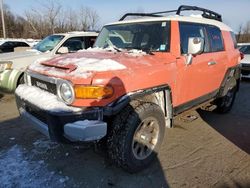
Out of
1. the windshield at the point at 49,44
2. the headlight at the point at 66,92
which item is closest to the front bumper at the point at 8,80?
the windshield at the point at 49,44

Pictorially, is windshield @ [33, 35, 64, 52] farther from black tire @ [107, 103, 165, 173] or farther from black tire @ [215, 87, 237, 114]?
black tire @ [107, 103, 165, 173]

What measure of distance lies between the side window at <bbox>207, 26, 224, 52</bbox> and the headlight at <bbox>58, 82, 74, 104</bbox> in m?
3.00

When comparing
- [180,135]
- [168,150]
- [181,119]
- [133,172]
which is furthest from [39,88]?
[181,119]

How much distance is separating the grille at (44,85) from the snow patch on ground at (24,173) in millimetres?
1040

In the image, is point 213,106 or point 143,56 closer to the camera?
point 143,56

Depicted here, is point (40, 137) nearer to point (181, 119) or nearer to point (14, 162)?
point (14, 162)

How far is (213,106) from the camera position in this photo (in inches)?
247

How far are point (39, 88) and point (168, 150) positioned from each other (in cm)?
213

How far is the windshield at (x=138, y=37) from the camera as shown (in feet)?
13.3

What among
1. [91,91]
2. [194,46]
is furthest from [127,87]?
[194,46]

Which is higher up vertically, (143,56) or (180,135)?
(143,56)

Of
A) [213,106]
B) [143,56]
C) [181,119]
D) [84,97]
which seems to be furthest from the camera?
[213,106]

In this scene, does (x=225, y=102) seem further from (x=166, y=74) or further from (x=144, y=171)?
(x=144, y=171)

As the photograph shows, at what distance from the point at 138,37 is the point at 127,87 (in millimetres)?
1426
